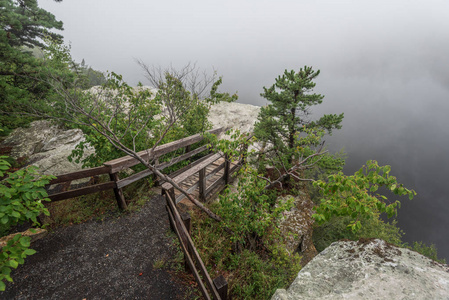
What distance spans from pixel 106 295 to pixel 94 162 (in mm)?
3429

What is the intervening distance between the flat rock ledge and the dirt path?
2163 mm

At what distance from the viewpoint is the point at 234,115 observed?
15398mm

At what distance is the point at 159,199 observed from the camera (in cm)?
553

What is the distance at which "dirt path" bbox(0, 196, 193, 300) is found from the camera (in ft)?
10.6

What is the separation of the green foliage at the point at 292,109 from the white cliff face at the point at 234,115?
5.38 m

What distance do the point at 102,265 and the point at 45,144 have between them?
27.2 ft

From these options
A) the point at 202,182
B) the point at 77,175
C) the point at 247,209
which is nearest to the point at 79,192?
the point at 77,175

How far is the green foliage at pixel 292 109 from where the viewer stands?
26.1 ft

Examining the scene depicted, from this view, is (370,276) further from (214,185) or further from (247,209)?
(214,185)

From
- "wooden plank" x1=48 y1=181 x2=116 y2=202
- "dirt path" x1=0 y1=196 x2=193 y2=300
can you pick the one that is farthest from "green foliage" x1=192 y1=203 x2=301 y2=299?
"wooden plank" x1=48 y1=181 x2=116 y2=202

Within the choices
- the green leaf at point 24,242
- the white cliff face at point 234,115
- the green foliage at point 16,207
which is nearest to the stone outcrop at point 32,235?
the green foliage at point 16,207

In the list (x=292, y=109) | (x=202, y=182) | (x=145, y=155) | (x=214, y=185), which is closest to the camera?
(x=145, y=155)

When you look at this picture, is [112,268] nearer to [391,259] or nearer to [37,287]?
[37,287]

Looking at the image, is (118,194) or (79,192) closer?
(79,192)
